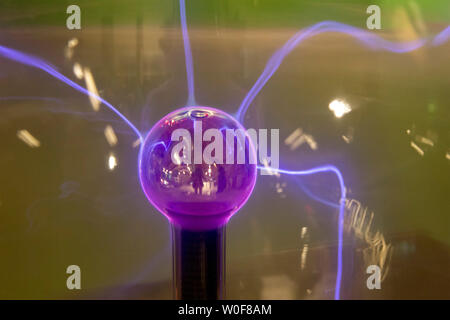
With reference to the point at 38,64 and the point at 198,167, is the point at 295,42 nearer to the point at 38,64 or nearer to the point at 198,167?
the point at 198,167

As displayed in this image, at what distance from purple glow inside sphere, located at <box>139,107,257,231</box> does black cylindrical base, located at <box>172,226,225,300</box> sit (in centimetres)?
2

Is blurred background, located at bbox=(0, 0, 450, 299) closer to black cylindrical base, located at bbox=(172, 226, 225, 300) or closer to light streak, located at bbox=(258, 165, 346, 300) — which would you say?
light streak, located at bbox=(258, 165, 346, 300)

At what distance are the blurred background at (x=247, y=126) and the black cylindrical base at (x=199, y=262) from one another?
0.56 m

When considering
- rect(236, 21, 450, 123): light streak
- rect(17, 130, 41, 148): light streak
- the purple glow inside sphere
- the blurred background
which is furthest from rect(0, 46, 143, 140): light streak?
the purple glow inside sphere

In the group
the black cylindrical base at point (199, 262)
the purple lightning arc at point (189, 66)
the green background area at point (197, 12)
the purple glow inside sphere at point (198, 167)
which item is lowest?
the black cylindrical base at point (199, 262)

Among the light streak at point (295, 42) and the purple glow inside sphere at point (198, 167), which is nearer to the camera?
the purple glow inside sphere at point (198, 167)

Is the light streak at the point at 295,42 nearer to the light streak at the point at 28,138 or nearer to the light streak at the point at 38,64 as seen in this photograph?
the light streak at the point at 38,64

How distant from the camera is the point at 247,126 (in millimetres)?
1290

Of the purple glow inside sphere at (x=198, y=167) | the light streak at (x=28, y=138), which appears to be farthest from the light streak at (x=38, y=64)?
the purple glow inside sphere at (x=198, y=167)

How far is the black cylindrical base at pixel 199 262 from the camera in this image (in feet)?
2.44

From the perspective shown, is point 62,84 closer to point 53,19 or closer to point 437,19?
point 53,19

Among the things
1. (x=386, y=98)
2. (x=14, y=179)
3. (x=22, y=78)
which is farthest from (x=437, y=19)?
(x=14, y=179)

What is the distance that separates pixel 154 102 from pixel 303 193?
24.8 inches

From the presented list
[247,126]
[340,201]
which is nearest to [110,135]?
[247,126]
